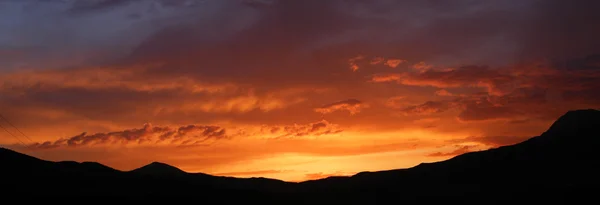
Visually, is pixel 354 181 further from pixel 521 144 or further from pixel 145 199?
pixel 145 199

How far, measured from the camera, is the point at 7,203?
3637 inches

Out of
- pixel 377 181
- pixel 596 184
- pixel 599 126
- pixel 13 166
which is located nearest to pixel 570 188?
pixel 596 184

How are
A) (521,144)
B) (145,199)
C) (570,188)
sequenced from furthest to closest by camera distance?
(521,144) < (570,188) < (145,199)

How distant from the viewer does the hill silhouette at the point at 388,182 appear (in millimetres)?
116125

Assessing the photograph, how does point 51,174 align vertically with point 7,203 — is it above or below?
above

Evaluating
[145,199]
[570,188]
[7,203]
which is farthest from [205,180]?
Result: [570,188]

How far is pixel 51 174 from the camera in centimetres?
12269

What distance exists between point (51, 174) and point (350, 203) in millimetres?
66382

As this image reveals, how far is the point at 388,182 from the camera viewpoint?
537 feet

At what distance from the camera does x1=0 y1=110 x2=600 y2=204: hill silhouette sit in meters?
116

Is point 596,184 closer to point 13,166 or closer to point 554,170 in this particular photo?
point 554,170

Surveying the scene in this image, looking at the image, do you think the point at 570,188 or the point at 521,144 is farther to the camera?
the point at 521,144

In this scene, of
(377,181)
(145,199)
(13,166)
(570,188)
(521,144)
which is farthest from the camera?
(521,144)

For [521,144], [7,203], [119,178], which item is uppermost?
[521,144]
